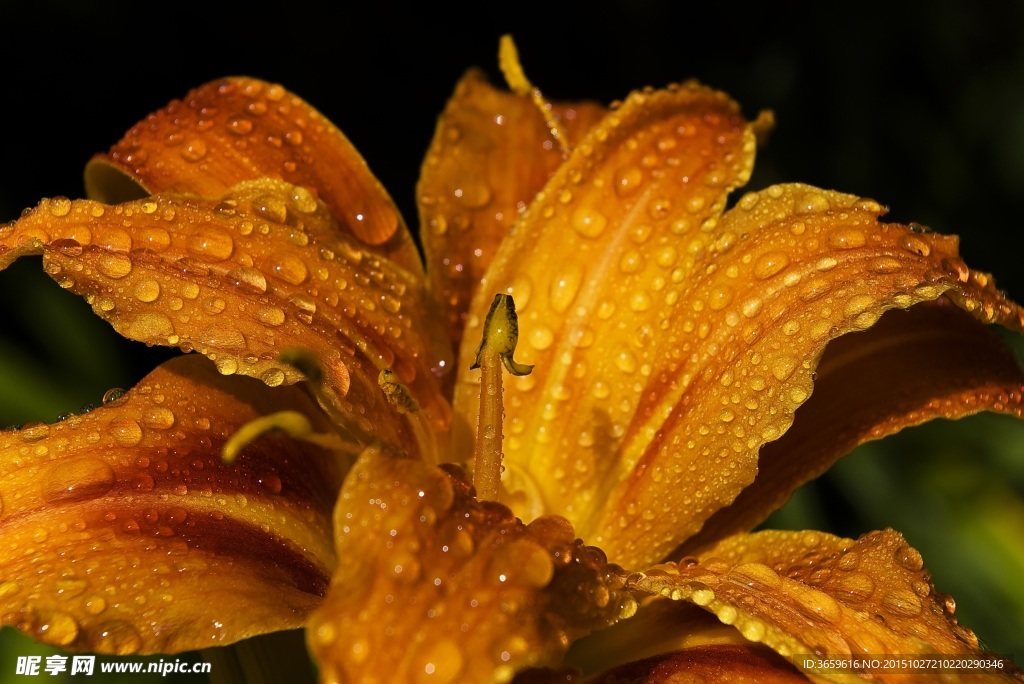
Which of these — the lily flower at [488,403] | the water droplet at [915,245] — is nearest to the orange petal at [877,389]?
the lily flower at [488,403]

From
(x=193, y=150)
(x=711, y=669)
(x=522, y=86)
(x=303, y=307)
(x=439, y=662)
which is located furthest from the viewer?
(x=522, y=86)

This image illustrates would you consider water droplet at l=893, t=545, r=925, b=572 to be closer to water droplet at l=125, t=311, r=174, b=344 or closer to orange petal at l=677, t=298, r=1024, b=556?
orange petal at l=677, t=298, r=1024, b=556

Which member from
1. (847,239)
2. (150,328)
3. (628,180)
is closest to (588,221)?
(628,180)

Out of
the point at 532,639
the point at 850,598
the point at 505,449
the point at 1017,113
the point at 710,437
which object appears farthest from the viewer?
the point at 1017,113

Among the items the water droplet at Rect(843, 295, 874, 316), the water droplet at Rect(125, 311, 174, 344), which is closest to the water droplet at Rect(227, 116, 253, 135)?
the water droplet at Rect(125, 311, 174, 344)

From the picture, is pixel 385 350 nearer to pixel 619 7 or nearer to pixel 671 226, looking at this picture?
pixel 671 226

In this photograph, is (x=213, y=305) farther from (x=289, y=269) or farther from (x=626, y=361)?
(x=626, y=361)

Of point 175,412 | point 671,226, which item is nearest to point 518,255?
point 671,226
